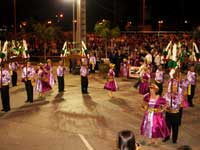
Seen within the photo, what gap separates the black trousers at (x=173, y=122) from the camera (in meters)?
11.1

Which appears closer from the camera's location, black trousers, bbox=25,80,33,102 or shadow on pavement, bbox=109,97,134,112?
shadow on pavement, bbox=109,97,134,112

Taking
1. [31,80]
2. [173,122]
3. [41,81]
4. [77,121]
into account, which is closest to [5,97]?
[31,80]

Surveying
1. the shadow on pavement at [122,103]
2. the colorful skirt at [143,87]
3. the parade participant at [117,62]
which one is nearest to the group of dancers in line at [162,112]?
the shadow on pavement at [122,103]

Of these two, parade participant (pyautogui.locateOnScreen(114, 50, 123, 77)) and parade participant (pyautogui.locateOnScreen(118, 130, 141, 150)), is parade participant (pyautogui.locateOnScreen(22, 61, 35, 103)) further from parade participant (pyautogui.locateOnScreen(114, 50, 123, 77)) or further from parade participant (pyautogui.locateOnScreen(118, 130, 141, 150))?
parade participant (pyautogui.locateOnScreen(118, 130, 141, 150))

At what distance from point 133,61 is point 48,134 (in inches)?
583

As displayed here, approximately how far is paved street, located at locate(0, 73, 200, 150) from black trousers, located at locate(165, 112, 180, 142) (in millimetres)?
306

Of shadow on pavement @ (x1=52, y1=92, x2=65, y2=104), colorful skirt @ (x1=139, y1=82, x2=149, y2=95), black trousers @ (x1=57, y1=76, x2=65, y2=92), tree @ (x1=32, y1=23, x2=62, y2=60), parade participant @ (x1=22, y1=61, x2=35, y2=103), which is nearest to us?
parade participant @ (x1=22, y1=61, x2=35, y2=103)

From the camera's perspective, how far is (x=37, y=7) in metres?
65.6

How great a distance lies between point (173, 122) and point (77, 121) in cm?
397

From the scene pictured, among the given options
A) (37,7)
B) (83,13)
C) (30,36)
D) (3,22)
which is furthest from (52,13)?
(83,13)

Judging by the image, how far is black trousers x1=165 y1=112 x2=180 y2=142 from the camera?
11.1 meters

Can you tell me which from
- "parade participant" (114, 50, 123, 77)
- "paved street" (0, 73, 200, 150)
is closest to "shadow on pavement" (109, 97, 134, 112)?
"paved street" (0, 73, 200, 150)

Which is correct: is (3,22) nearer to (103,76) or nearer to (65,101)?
(103,76)

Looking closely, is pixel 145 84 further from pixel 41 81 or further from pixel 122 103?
pixel 41 81
